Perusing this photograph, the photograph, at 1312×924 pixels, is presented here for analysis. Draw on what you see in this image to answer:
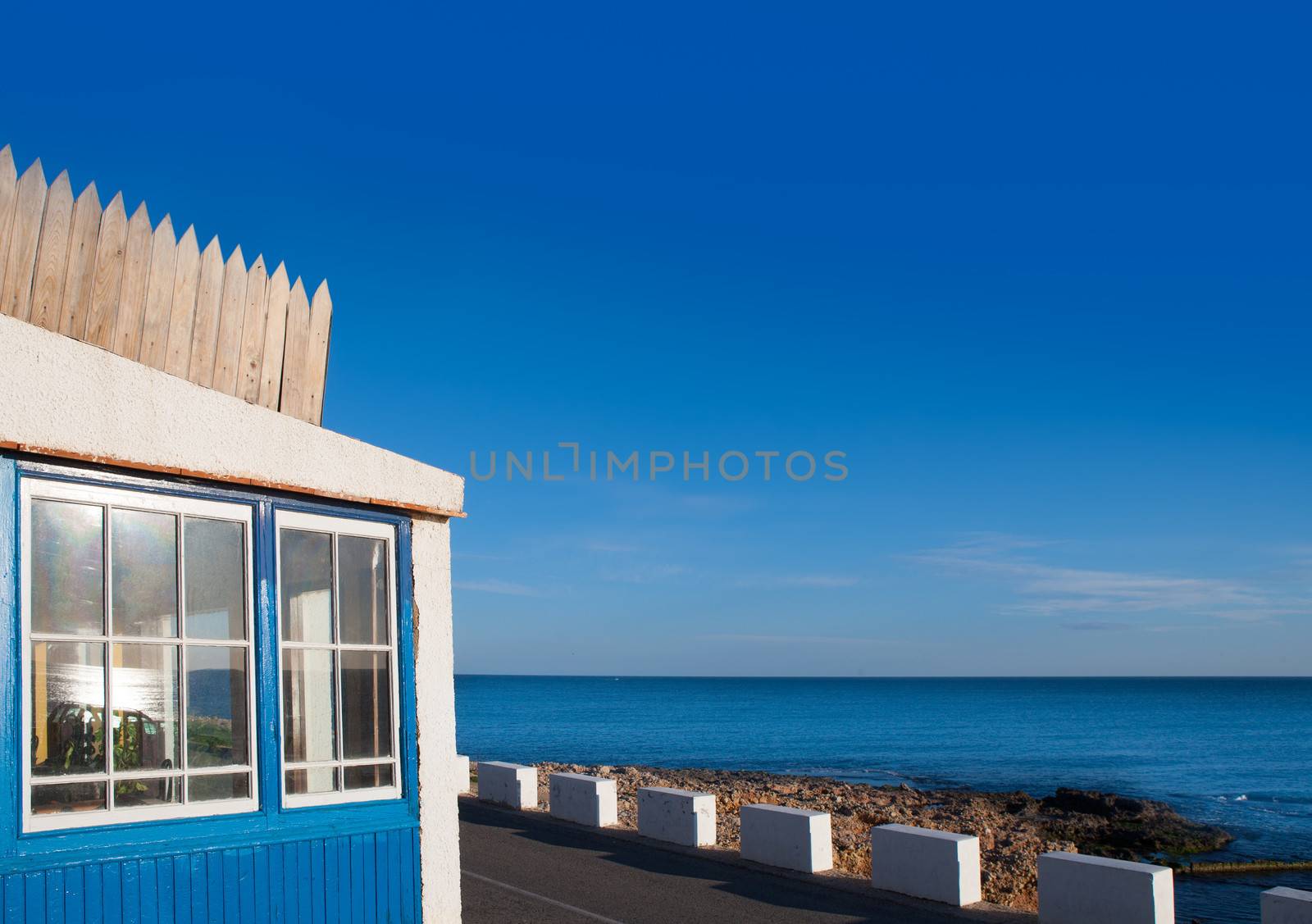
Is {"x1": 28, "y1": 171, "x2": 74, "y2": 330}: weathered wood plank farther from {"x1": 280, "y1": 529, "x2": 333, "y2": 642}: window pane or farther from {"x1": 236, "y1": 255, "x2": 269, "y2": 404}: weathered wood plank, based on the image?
{"x1": 280, "y1": 529, "x2": 333, "y2": 642}: window pane

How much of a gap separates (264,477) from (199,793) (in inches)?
64.2

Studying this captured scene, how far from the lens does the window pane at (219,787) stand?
17.8 ft

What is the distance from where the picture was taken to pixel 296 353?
6594 mm

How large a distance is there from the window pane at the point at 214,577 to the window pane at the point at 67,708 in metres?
0.52

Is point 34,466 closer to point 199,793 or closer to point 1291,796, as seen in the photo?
point 199,793

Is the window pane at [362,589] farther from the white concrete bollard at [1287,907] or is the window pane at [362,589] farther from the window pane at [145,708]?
the white concrete bollard at [1287,907]

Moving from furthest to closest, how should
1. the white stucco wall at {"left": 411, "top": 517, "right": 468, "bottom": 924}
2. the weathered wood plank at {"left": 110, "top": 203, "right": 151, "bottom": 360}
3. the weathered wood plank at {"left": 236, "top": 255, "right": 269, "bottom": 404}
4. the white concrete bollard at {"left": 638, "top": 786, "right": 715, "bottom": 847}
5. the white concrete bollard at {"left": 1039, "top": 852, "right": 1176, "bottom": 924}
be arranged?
the white concrete bollard at {"left": 638, "top": 786, "right": 715, "bottom": 847}, the white concrete bollard at {"left": 1039, "top": 852, "right": 1176, "bottom": 924}, the white stucco wall at {"left": 411, "top": 517, "right": 468, "bottom": 924}, the weathered wood plank at {"left": 236, "top": 255, "right": 269, "bottom": 404}, the weathered wood plank at {"left": 110, "top": 203, "right": 151, "bottom": 360}

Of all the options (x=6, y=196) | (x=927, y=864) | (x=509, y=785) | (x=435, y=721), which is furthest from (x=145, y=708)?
(x=509, y=785)

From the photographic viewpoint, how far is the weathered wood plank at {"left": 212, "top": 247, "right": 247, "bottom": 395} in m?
6.08

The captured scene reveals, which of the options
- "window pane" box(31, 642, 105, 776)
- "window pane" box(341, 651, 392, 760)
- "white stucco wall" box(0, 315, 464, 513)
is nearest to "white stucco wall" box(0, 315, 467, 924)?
"white stucco wall" box(0, 315, 464, 513)

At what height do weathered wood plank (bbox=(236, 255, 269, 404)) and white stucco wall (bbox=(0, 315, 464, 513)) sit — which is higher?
weathered wood plank (bbox=(236, 255, 269, 404))

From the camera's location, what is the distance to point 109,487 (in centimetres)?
520

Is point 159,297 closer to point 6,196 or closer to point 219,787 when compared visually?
point 6,196

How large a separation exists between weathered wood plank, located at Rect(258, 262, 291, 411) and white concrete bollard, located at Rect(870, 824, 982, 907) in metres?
7.24
